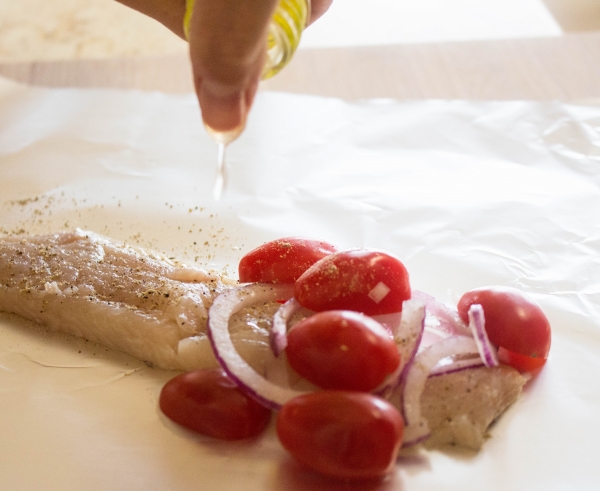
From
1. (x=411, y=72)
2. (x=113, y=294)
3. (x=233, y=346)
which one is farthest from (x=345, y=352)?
(x=411, y=72)

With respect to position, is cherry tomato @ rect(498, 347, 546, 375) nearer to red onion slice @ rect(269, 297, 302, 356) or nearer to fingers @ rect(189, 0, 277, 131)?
red onion slice @ rect(269, 297, 302, 356)

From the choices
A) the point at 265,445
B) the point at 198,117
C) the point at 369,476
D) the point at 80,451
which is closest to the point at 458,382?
the point at 369,476

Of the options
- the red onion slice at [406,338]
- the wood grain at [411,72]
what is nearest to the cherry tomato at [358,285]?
the red onion slice at [406,338]

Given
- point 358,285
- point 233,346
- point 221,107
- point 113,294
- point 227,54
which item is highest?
point 227,54

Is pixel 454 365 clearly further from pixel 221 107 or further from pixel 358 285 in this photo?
pixel 221 107

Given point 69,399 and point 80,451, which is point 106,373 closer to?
point 69,399

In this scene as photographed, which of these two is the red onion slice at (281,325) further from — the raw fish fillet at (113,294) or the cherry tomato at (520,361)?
the cherry tomato at (520,361)
